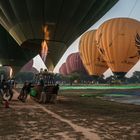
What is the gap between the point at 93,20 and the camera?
3988cm

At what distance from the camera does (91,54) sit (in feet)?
238

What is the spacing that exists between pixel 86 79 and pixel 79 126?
144599mm

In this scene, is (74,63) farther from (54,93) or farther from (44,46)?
(54,93)

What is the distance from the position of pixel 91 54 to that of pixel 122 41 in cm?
1475

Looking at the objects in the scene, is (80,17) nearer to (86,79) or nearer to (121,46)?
(121,46)

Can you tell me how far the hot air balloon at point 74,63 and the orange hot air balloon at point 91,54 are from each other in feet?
198

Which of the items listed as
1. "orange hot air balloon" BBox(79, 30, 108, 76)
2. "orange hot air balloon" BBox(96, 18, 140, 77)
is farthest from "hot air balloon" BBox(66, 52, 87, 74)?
"orange hot air balloon" BBox(96, 18, 140, 77)

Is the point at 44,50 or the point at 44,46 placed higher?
the point at 44,46

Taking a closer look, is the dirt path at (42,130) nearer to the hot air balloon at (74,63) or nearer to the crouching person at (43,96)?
the crouching person at (43,96)

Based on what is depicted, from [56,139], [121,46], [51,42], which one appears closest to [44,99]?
[51,42]

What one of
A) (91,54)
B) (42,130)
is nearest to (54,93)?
(42,130)

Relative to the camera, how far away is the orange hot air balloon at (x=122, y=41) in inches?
2292

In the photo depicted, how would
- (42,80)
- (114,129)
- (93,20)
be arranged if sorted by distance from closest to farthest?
(114,129), (42,80), (93,20)

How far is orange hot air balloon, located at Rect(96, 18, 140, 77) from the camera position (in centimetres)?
5822
